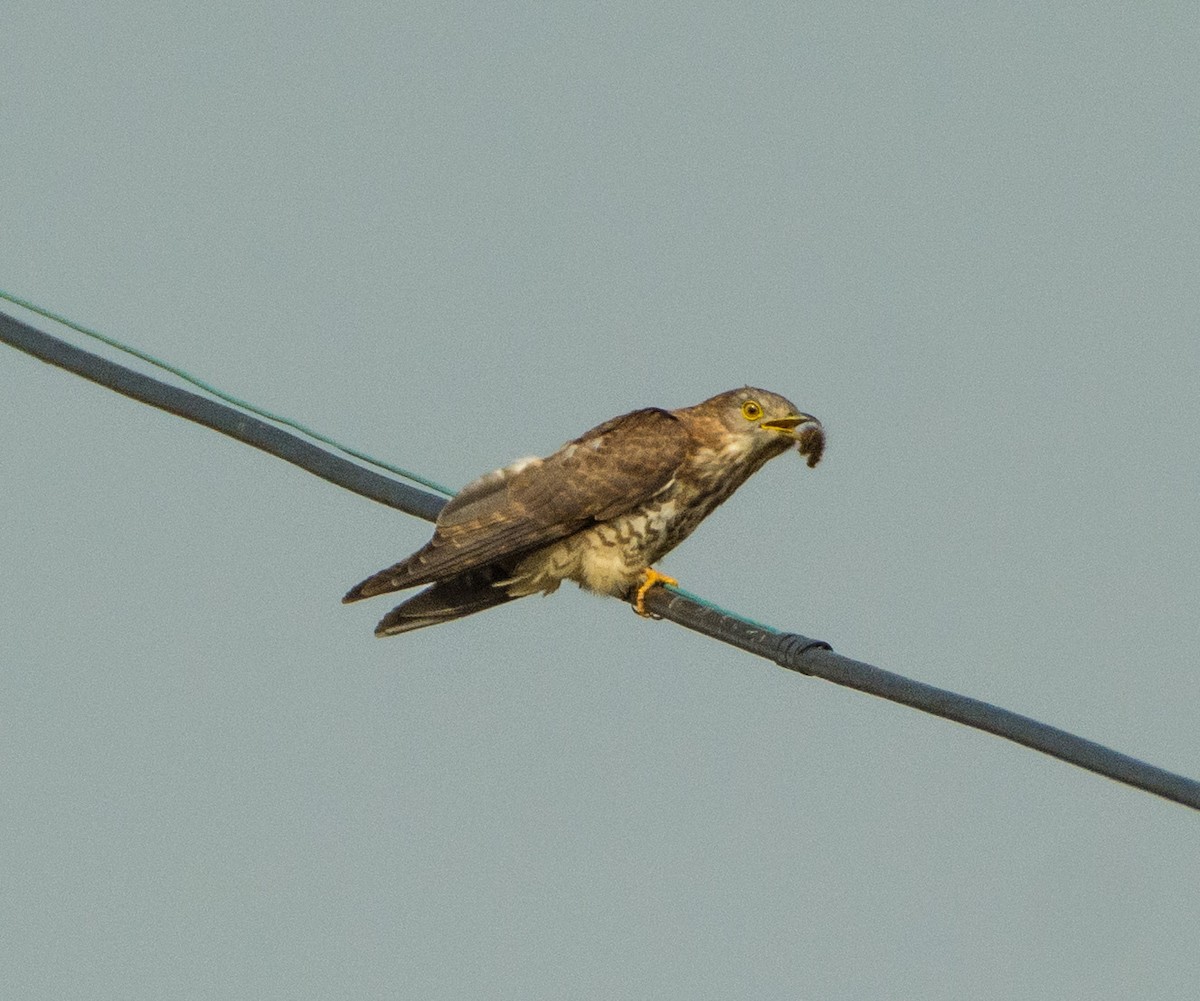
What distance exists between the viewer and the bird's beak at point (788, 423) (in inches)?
305

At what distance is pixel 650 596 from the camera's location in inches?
295

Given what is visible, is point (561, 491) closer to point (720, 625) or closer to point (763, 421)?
point (763, 421)

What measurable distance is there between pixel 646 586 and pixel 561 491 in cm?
47

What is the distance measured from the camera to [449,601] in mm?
7543

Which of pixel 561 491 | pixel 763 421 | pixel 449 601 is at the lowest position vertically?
pixel 449 601

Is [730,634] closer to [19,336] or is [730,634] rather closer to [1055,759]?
[1055,759]

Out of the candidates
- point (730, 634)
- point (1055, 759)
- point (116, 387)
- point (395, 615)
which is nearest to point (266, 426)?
point (116, 387)

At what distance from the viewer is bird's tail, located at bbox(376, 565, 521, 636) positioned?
291 inches

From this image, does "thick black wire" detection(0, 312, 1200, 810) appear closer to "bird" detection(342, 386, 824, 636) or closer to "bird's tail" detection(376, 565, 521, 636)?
"bird" detection(342, 386, 824, 636)

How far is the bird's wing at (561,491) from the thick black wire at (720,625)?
0.31 m

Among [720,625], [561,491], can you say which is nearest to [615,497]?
[561,491]

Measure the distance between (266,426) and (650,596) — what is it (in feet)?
5.64

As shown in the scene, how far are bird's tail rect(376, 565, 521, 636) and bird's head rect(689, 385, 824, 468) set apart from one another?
1007 mm

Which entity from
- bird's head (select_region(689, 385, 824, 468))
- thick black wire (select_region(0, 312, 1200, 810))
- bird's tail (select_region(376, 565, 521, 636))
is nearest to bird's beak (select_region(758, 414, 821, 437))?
bird's head (select_region(689, 385, 824, 468))
